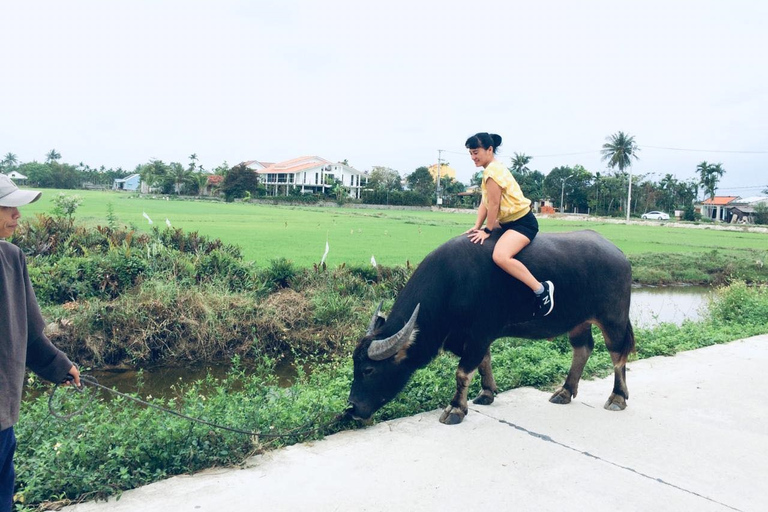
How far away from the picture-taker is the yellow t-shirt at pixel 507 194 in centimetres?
413

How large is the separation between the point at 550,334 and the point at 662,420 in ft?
3.20

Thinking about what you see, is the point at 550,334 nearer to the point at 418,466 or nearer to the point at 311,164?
the point at 418,466

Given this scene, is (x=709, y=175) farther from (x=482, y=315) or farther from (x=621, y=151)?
(x=482, y=315)

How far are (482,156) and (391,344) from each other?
1.48 meters

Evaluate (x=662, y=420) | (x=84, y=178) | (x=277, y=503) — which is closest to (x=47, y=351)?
(x=277, y=503)

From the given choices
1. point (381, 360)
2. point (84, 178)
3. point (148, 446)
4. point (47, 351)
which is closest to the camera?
point (47, 351)

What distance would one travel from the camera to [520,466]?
3430mm

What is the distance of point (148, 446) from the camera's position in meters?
3.28

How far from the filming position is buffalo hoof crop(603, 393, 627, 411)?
4488 mm

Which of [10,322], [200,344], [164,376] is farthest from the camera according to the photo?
[200,344]

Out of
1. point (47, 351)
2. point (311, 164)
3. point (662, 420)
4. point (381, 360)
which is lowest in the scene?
point (662, 420)

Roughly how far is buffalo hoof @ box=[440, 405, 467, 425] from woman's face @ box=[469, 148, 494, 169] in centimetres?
173

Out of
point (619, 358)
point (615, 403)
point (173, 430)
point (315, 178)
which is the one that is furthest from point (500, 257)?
point (315, 178)

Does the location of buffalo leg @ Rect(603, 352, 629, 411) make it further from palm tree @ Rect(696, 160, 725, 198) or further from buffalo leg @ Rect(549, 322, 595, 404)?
palm tree @ Rect(696, 160, 725, 198)
